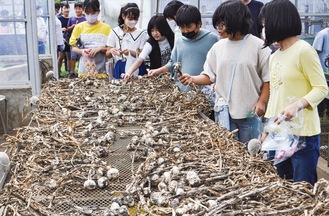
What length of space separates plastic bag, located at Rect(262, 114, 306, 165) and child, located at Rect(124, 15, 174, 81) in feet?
8.65

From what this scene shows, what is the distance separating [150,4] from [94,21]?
302 centimetres

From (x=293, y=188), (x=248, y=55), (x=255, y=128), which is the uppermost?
(x=248, y=55)

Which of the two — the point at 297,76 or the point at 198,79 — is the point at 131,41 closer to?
the point at 198,79

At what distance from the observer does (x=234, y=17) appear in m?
3.36

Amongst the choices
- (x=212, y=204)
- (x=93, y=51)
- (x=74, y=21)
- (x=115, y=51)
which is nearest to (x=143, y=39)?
(x=115, y=51)

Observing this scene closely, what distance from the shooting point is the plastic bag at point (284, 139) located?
269cm

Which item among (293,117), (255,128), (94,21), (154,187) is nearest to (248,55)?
(255,128)

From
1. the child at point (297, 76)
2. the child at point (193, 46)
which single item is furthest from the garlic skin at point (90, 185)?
the child at point (193, 46)

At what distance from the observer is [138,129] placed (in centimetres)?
322

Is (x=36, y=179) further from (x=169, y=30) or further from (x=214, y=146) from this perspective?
(x=169, y=30)

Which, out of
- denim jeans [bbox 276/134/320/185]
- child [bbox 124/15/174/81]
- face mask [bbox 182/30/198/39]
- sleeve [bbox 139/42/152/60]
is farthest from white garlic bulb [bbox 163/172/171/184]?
sleeve [bbox 139/42/152/60]

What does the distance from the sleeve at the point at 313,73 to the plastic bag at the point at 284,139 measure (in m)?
0.15

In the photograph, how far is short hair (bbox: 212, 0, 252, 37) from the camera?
3365 millimetres

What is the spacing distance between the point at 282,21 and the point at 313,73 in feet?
1.11
